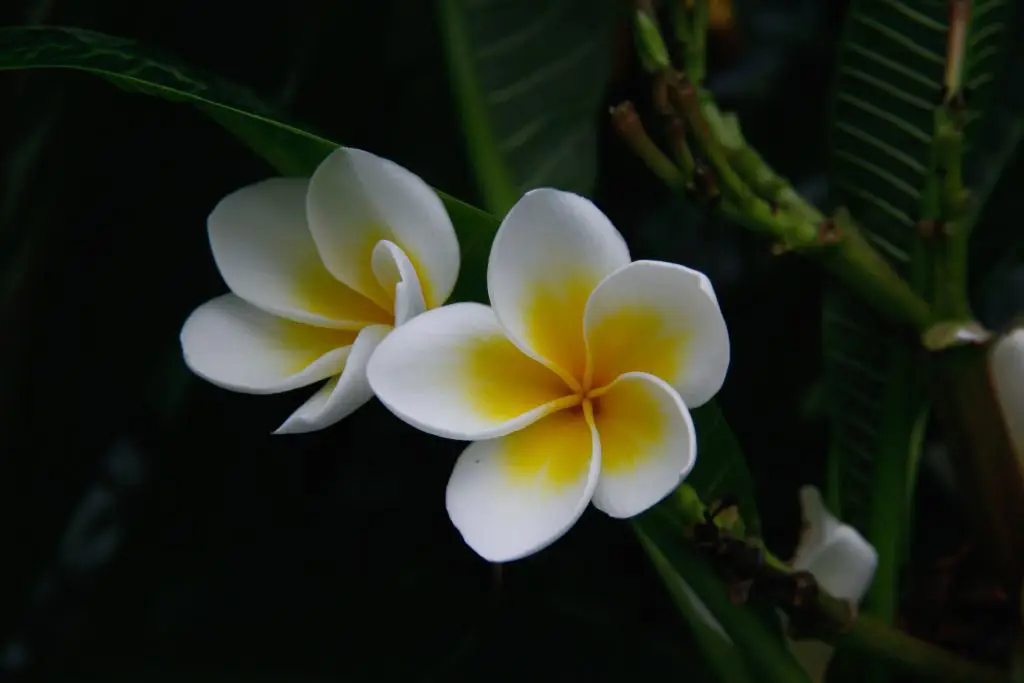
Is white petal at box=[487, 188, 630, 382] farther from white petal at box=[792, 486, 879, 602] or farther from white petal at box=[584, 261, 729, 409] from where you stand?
white petal at box=[792, 486, 879, 602]

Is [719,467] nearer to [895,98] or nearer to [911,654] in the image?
[911,654]

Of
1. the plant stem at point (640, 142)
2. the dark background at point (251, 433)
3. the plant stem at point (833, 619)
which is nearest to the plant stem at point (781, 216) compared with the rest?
the plant stem at point (640, 142)

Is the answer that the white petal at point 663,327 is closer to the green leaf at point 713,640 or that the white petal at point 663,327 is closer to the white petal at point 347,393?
the white petal at point 347,393

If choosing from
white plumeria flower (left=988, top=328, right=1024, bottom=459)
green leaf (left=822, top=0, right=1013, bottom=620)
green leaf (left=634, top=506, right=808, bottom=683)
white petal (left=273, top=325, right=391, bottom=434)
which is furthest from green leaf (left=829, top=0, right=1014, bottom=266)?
white petal (left=273, top=325, right=391, bottom=434)

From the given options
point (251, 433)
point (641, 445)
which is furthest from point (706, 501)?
point (251, 433)

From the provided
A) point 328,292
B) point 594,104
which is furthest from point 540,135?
point 328,292

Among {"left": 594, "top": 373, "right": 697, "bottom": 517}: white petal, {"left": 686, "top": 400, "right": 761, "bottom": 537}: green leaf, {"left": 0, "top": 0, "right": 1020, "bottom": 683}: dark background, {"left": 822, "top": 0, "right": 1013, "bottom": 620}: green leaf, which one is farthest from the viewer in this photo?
{"left": 0, "top": 0, "right": 1020, "bottom": 683}: dark background

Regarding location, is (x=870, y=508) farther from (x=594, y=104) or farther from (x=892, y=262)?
(x=594, y=104)
